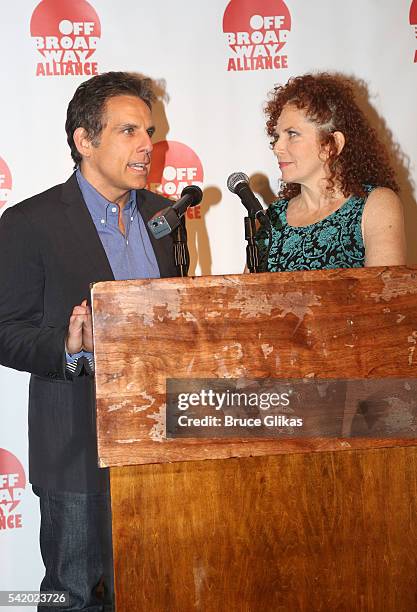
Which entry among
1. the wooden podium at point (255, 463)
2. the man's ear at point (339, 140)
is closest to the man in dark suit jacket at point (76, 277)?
the wooden podium at point (255, 463)

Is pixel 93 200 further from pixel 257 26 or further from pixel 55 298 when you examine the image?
pixel 257 26

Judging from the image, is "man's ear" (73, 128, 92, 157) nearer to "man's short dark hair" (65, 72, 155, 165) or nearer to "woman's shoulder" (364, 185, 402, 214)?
"man's short dark hair" (65, 72, 155, 165)

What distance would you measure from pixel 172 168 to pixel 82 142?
63 cm

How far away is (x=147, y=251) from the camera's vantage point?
238 centimetres

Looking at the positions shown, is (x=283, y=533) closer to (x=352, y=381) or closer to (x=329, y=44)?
(x=352, y=381)

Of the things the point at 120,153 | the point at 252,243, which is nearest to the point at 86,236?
the point at 120,153

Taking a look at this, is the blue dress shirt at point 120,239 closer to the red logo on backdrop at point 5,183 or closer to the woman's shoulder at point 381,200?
the red logo on backdrop at point 5,183

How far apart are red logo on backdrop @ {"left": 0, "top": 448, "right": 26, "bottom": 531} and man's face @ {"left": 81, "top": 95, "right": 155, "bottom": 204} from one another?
45.0 inches

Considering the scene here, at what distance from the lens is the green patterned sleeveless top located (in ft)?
7.40

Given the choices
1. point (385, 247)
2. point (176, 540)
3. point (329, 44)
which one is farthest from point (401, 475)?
point (329, 44)

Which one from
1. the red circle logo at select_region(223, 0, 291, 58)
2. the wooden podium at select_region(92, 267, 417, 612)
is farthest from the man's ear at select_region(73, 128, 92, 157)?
the wooden podium at select_region(92, 267, 417, 612)

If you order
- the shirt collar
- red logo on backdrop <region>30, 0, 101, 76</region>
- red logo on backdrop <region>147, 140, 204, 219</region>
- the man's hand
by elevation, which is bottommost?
the man's hand

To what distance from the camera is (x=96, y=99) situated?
239 cm

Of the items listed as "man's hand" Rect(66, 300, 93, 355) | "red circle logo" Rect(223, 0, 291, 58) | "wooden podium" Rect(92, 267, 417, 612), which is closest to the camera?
"wooden podium" Rect(92, 267, 417, 612)
